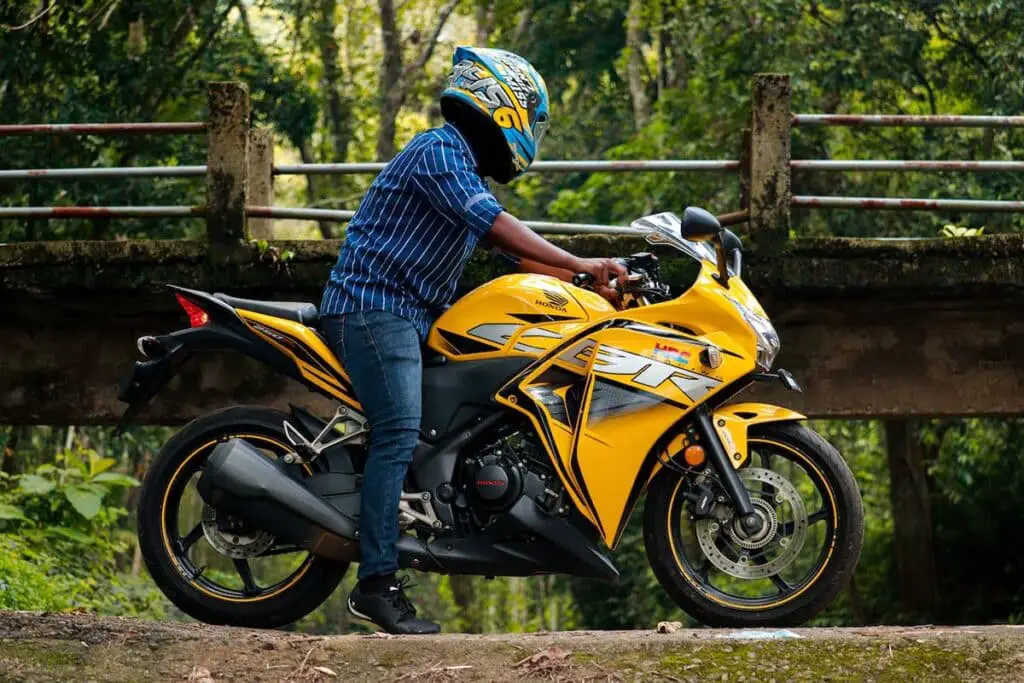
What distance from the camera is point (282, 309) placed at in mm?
5344

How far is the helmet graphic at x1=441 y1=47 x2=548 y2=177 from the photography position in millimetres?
5062

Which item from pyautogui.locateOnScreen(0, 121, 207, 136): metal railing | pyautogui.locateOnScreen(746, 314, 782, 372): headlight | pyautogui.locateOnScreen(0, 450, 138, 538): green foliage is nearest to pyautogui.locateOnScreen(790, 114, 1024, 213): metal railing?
pyautogui.locateOnScreen(746, 314, 782, 372): headlight

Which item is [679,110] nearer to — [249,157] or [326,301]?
[249,157]

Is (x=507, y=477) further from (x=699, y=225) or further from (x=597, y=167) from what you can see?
(x=597, y=167)

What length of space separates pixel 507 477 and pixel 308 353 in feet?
2.99

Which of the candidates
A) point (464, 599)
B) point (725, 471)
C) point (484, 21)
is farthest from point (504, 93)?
point (464, 599)

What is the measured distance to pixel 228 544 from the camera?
520cm

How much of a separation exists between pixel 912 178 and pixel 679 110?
328cm

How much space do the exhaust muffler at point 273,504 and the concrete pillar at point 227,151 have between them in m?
3.28

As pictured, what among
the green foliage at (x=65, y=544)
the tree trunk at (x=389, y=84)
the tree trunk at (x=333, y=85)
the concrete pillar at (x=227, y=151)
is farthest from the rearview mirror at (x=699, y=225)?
the tree trunk at (x=333, y=85)

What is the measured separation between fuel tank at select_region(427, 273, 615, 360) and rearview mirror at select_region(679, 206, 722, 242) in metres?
0.44

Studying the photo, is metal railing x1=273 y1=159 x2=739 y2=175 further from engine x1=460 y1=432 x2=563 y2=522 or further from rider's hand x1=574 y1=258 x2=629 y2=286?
engine x1=460 y1=432 x2=563 y2=522

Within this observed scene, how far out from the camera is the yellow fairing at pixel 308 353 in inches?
205

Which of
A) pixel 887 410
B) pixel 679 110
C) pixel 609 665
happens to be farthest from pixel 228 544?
pixel 679 110
